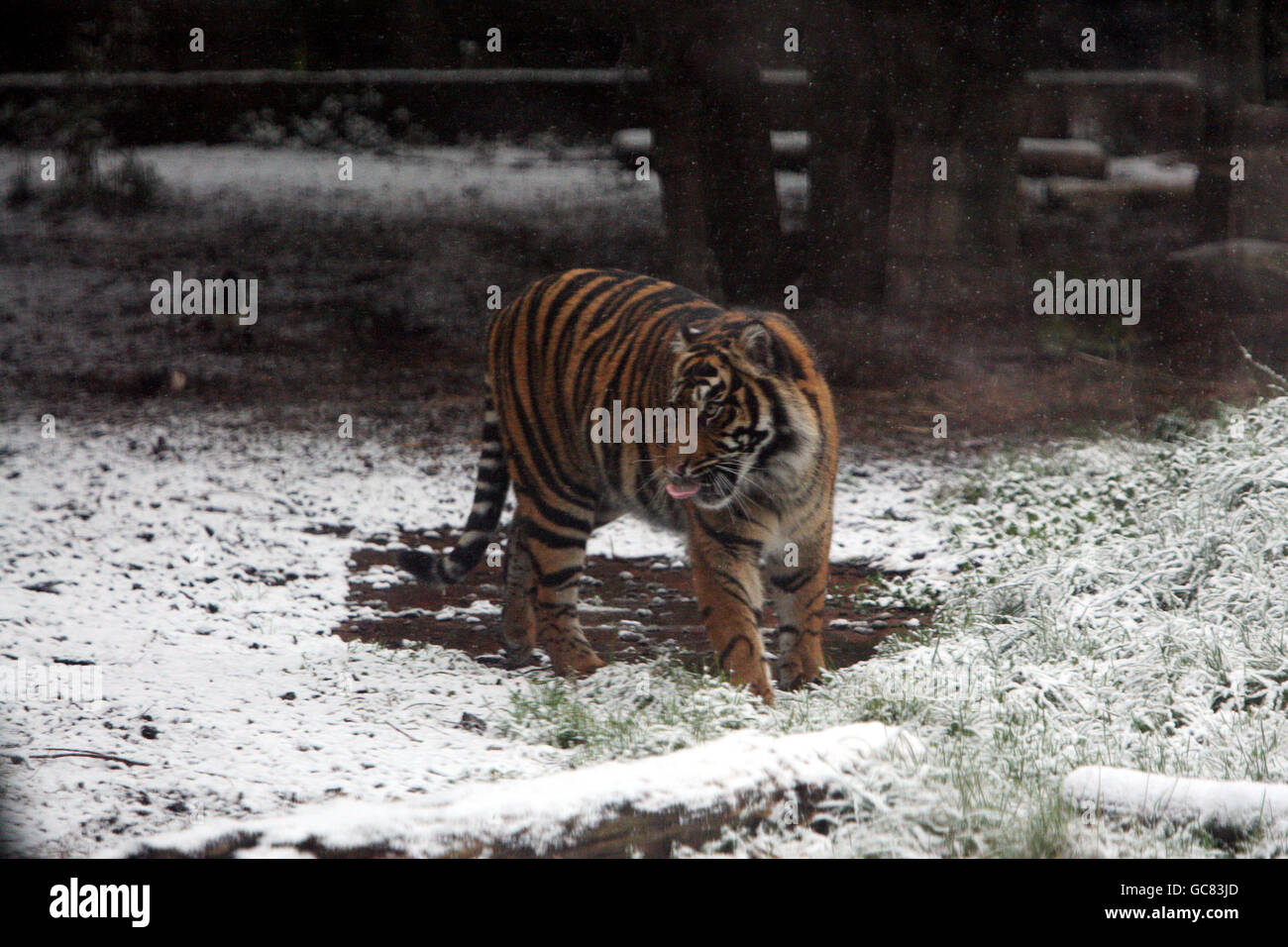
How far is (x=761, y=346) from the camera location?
4348 millimetres

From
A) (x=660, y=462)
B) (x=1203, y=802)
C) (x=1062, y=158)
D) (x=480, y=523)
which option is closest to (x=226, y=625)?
(x=480, y=523)

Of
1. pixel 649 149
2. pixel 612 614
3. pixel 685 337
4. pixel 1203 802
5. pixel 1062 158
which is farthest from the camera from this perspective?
pixel 1062 158

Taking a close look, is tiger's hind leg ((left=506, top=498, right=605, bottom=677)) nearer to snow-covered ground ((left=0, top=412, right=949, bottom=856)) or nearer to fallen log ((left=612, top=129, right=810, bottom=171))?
snow-covered ground ((left=0, top=412, right=949, bottom=856))

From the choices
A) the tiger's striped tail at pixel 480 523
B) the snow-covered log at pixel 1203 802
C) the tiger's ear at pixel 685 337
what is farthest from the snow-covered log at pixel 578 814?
the tiger's striped tail at pixel 480 523

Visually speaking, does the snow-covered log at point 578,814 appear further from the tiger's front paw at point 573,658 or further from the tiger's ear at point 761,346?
the tiger's front paw at point 573,658

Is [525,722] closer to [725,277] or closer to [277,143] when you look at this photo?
[725,277]

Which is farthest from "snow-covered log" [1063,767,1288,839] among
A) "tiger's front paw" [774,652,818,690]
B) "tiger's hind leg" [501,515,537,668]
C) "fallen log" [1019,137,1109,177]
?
"fallen log" [1019,137,1109,177]

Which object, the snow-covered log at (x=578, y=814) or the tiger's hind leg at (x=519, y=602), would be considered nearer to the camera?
the snow-covered log at (x=578, y=814)

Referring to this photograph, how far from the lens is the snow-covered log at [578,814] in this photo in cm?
274

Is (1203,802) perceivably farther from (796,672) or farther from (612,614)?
(612,614)

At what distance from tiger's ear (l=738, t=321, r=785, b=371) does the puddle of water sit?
1.13 meters

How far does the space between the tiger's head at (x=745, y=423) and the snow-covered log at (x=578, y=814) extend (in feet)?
4.51

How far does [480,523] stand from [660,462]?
36.4 inches
